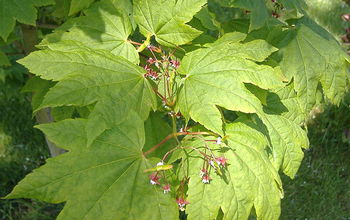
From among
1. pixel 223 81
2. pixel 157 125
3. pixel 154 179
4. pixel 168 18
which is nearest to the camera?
pixel 154 179

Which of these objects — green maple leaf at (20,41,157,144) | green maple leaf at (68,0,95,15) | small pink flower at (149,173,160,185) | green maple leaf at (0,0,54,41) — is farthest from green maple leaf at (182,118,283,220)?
green maple leaf at (0,0,54,41)

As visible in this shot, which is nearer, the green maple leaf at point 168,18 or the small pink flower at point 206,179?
the small pink flower at point 206,179

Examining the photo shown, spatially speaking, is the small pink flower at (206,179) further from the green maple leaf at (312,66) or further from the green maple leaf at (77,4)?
the green maple leaf at (77,4)

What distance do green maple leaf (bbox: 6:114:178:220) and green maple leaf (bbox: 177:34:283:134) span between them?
0.65 feet

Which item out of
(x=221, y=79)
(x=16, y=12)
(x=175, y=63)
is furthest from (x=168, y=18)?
(x=16, y=12)

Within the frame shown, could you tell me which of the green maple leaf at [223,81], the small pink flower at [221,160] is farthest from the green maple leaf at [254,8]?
the small pink flower at [221,160]

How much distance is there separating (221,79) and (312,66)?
54 centimetres

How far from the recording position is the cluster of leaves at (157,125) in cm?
124

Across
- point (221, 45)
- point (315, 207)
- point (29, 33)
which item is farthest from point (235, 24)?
point (315, 207)

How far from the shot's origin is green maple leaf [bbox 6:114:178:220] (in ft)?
4.00

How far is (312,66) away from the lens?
1.72 meters

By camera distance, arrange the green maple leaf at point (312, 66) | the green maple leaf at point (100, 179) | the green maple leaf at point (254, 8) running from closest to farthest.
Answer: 1. the green maple leaf at point (100, 179)
2. the green maple leaf at point (254, 8)
3. the green maple leaf at point (312, 66)

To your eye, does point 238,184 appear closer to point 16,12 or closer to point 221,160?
point 221,160

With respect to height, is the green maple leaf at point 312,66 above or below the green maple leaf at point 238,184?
above
